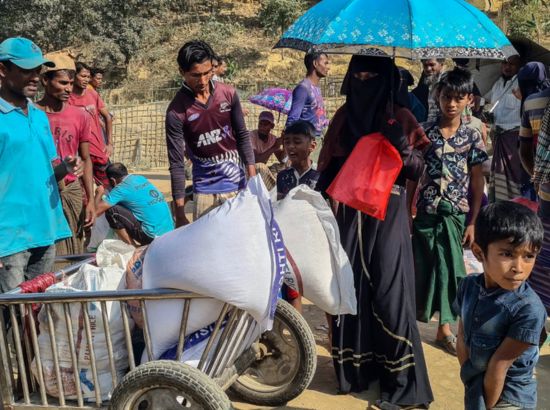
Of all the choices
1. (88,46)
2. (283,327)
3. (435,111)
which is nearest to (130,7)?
(88,46)

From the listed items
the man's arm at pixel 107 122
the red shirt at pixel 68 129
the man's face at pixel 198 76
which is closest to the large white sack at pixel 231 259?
the man's face at pixel 198 76

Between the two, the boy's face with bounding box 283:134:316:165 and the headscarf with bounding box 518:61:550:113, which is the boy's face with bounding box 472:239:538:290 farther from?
the headscarf with bounding box 518:61:550:113

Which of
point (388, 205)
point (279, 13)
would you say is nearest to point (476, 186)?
point (388, 205)

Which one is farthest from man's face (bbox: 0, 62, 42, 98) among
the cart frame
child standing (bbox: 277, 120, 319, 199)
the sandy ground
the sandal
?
the sandal

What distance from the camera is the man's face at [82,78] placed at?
22.0 ft

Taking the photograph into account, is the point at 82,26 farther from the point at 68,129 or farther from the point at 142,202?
the point at 142,202

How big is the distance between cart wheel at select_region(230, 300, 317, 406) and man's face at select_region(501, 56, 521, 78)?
4.37m

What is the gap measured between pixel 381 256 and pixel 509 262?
4.49 ft

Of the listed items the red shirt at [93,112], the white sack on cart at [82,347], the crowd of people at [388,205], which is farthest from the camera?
the red shirt at [93,112]

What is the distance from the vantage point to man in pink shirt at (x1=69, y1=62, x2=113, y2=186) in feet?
20.0

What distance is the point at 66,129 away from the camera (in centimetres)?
489

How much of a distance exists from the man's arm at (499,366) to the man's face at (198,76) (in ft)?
8.63

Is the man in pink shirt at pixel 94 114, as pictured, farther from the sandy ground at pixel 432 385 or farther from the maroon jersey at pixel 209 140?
the sandy ground at pixel 432 385

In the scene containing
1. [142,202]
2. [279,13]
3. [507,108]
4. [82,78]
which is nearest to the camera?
[142,202]
